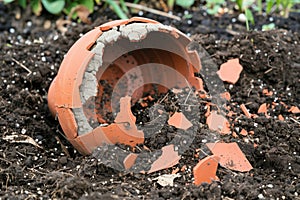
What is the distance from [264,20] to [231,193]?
1.57 m

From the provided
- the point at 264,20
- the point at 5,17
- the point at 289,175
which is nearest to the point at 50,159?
the point at 289,175

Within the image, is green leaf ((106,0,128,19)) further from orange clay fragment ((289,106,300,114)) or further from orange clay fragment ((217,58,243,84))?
orange clay fragment ((289,106,300,114))

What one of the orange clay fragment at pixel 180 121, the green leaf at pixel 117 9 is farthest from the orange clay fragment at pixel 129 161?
the green leaf at pixel 117 9

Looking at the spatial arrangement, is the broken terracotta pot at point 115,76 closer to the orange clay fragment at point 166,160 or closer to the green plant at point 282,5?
the orange clay fragment at point 166,160

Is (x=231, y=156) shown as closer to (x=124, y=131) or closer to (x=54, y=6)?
(x=124, y=131)

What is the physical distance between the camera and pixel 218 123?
7.68ft

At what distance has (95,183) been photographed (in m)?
2.04

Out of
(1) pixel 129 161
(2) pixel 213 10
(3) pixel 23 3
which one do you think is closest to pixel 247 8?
(2) pixel 213 10

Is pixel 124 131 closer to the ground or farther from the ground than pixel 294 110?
farther from the ground

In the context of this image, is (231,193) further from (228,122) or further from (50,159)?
(50,159)

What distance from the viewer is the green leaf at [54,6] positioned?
330 cm

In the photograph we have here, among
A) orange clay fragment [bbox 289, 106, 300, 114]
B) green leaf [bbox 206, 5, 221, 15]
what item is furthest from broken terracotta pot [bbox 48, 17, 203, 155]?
green leaf [bbox 206, 5, 221, 15]

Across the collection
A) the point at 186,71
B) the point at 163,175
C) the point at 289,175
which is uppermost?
the point at 186,71

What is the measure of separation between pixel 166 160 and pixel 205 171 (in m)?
0.16
